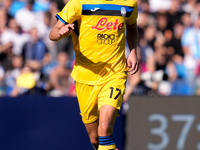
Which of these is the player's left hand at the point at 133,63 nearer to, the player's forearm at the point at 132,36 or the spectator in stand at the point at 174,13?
the player's forearm at the point at 132,36

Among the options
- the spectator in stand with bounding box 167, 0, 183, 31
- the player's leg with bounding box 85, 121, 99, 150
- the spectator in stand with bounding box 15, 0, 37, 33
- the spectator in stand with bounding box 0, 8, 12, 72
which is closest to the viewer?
the player's leg with bounding box 85, 121, 99, 150

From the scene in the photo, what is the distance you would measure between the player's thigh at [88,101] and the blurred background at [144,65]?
255 cm

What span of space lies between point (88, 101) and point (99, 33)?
0.95 meters

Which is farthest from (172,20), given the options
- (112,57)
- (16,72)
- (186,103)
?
(112,57)

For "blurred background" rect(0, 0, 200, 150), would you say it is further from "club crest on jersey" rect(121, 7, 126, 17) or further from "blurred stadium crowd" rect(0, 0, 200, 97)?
"club crest on jersey" rect(121, 7, 126, 17)

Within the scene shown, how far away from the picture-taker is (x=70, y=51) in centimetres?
1055

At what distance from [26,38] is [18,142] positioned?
3258 mm

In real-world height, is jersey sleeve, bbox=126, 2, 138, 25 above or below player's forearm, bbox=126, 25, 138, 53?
above

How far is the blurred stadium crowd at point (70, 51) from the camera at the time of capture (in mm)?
9438

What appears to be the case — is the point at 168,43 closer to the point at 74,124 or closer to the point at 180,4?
the point at 180,4

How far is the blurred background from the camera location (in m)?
8.73

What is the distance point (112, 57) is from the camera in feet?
18.6

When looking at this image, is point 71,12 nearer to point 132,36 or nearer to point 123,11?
point 123,11

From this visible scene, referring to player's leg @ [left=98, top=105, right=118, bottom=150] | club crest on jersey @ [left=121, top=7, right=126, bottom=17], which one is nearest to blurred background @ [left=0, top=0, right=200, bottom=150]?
player's leg @ [left=98, top=105, right=118, bottom=150]
